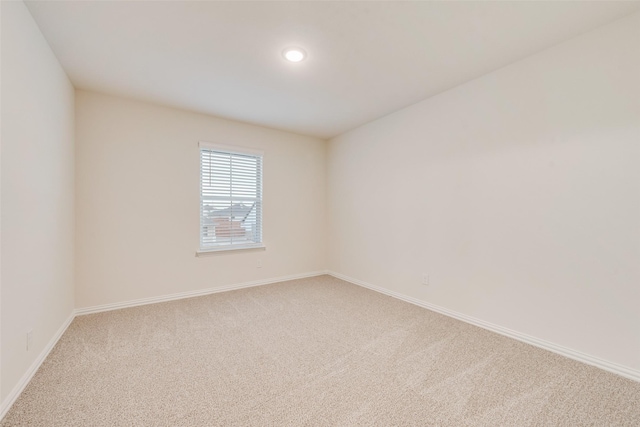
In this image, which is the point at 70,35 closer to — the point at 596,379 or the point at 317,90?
the point at 317,90

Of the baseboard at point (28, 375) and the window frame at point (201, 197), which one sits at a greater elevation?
the window frame at point (201, 197)

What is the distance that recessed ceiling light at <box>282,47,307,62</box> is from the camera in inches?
82.3

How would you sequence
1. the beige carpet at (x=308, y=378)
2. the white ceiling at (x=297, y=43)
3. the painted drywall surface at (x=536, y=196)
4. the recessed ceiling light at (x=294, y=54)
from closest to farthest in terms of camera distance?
the beige carpet at (x=308, y=378)
the white ceiling at (x=297, y=43)
the painted drywall surface at (x=536, y=196)
the recessed ceiling light at (x=294, y=54)

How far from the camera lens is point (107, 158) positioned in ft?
9.58

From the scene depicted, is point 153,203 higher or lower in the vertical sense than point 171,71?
lower

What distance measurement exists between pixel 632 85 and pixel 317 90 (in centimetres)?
240

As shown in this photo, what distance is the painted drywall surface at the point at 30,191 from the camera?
1.48 m

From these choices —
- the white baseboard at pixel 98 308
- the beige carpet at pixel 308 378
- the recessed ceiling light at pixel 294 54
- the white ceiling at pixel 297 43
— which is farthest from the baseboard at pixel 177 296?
the recessed ceiling light at pixel 294 54

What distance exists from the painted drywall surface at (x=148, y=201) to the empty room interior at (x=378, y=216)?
0.02 metres

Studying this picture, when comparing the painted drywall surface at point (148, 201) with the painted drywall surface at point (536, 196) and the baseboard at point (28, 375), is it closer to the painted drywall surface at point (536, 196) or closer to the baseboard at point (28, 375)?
the baseboard at point (28, 375)

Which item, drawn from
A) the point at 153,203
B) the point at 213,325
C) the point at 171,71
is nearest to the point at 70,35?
the point at 171,71

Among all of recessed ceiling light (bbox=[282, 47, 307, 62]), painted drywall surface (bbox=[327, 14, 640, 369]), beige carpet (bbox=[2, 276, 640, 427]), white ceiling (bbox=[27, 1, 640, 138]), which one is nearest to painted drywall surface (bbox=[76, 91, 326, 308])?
white ceiling (bbox=[27, 1, 640, 138])

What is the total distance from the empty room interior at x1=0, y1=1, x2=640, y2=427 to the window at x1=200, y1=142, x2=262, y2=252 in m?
0.05

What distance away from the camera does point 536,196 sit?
2182 millimetres
